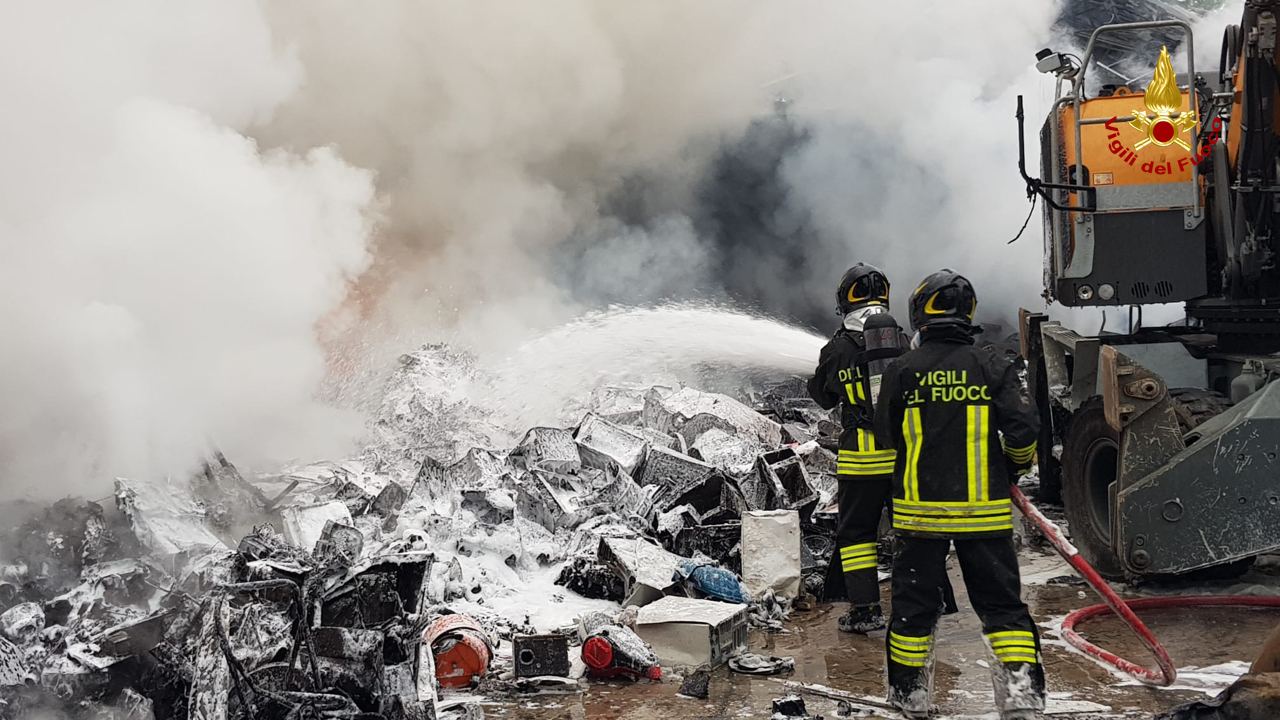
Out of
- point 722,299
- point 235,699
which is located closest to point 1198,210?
point 235,699

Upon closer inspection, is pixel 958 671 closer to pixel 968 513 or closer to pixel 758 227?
pixel 968 513

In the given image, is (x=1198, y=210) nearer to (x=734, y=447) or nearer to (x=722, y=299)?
(x=734, y=447)

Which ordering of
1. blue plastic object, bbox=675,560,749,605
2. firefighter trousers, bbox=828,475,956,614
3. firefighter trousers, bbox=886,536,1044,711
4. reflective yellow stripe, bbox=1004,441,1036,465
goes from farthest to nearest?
blue plastic object, bbox=675,560,749,605, firefighter trousers, bbox=828,475,956,614, reflective yellow stripe, bbox=1004,441,1036,465, firefighter trousers, bbox=886,536,1044,711

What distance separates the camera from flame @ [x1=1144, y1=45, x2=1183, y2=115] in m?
5.78

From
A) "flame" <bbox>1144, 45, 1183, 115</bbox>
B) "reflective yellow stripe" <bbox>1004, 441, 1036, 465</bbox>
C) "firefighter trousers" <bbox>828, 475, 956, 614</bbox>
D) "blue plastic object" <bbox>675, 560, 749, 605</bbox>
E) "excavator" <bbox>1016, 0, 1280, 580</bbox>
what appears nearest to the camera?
"reflective yellow stripe" <bbox>1004, 441, 1036, 465</bbox>

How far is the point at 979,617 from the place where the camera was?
12.8 ft

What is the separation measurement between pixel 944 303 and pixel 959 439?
491mm

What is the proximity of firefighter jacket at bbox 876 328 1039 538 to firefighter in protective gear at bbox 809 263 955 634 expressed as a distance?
116 centimetres

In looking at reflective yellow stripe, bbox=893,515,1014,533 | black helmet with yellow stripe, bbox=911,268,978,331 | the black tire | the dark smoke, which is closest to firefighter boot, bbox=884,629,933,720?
reflective yellow stripe, bbox=893,515,1014,533

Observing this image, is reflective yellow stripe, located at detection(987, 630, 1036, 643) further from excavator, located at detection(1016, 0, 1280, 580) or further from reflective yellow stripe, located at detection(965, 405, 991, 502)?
excavator, located at detection(1016, 0, 1280, 580)

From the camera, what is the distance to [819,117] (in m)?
16.9

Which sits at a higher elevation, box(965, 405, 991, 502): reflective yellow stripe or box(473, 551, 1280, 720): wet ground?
box(965, 405, 991, 502): reflective yellow stripe

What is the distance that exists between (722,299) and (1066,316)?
17.4ft

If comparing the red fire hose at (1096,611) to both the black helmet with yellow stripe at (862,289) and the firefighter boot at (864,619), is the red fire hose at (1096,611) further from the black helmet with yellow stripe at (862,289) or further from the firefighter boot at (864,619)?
the black helmet with yellow stripe at (862,289)
